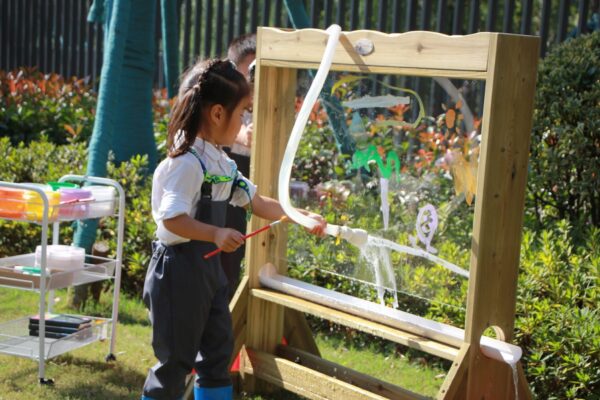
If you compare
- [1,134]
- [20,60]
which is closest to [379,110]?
[1,134]

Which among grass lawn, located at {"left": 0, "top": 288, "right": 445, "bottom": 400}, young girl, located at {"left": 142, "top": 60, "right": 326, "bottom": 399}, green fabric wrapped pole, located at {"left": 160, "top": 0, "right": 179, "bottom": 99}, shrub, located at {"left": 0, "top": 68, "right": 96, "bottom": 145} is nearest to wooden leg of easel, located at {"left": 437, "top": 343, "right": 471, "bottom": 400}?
young girl, located at {"left": 142, "top": 60, "right": 326, "bottom": 399}

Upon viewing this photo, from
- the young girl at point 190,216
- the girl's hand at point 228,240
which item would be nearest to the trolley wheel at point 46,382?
the young girl at point 190,216

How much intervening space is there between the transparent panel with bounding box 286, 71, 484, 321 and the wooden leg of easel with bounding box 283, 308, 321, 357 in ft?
1.30

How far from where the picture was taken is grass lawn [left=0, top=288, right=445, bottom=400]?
4379 millimetres

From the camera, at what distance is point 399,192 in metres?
3.88

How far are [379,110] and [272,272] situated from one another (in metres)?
1.03

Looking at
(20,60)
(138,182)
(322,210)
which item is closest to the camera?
(322,210)

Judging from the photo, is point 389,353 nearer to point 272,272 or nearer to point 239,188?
point 272,272

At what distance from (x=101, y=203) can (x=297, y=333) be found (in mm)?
1210

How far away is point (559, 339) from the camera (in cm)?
400

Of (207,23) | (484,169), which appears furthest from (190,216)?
(207,23)

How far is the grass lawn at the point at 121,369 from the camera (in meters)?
4.38

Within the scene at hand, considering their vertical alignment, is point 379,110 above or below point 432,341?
above

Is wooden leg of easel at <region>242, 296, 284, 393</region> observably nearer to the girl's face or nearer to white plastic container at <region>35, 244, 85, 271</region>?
white plastic container at <region>35, 244, 85, 271</region>
